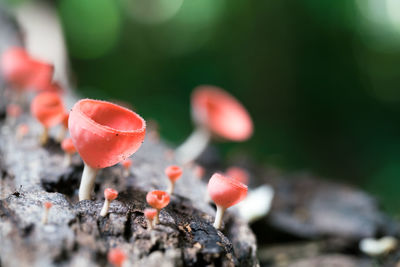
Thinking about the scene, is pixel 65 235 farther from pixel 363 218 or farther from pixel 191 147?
pixel 363 218

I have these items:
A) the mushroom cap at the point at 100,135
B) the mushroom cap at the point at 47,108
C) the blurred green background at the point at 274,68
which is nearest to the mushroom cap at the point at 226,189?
the mushroom cap at the point at 100,135

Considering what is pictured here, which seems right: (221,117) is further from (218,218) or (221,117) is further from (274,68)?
(274,68)

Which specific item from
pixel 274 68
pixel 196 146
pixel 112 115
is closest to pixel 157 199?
pixel 112 115

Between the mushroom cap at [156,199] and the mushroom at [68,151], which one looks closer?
the mushroom cap at [156,199]

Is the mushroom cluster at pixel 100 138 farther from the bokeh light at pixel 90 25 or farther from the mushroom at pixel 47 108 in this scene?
the bokeh light at pixel 90 25

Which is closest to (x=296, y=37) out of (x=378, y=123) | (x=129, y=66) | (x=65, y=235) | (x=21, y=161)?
(x=378, y=123)

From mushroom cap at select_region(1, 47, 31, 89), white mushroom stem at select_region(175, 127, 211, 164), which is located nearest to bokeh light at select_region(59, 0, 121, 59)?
white mushroom stem at select_region(175, 127, 211, 164)
